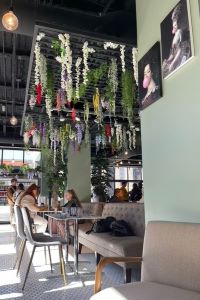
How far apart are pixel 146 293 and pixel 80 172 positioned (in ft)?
26.8

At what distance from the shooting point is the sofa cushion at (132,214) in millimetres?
4560

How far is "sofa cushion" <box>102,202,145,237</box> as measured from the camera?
4.56 metres

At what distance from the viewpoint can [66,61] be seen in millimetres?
5027

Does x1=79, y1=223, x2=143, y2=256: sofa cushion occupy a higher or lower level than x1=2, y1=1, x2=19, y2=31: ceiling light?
lower

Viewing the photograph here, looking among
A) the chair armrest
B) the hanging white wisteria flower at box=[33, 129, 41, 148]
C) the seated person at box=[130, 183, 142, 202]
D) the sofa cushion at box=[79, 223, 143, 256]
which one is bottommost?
the sofa cushion at box=[79, 223, 143, 256]

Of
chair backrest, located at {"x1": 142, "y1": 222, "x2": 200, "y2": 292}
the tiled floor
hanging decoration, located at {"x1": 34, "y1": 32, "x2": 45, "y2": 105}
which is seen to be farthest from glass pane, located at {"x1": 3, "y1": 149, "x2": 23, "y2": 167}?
chair backrest, located at {"x1": 142, "y1": 222, "x2": 200, "y2": 292}

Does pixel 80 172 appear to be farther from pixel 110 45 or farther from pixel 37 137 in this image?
pixel 110 45

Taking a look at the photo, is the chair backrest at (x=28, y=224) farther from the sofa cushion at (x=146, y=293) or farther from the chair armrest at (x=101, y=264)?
the sofa cushion at (x=146, y=293)

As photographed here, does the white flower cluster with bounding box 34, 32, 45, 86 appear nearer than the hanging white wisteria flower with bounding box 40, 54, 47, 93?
Yes

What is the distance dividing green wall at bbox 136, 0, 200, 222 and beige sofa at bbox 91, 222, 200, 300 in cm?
32

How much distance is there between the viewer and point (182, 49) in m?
2.67

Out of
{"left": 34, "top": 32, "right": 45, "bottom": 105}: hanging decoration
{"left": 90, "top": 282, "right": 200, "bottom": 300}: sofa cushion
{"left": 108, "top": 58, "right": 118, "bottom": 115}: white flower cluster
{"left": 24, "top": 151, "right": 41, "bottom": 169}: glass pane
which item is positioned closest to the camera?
{"left": 90, "top": 282, "right": 200, "bottom": 300}: sofa cushion

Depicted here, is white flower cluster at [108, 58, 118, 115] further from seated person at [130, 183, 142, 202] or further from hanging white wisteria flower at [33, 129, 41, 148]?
seated person at [130, 183, 142, 202]

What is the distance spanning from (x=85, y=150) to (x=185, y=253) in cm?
830
